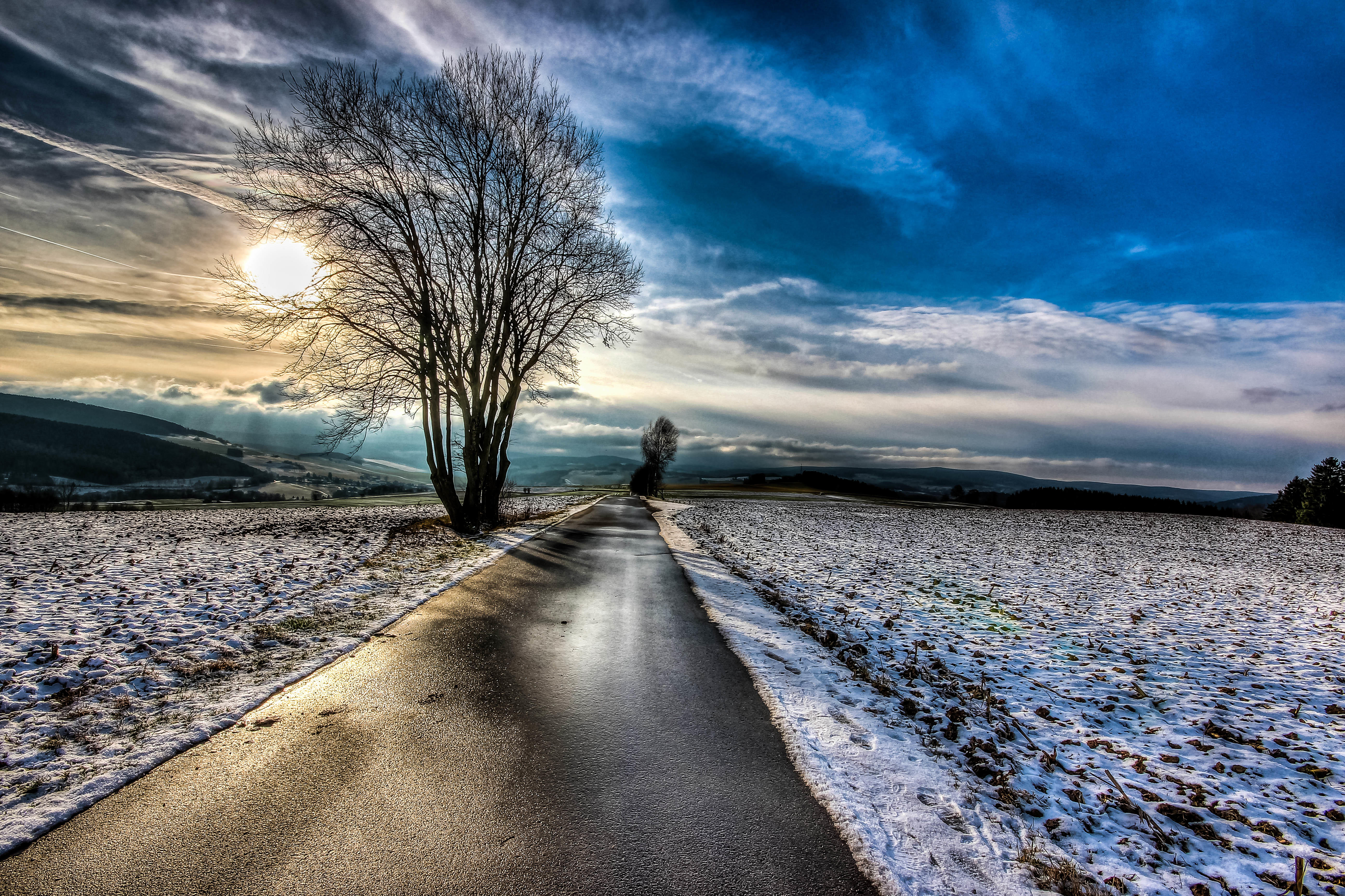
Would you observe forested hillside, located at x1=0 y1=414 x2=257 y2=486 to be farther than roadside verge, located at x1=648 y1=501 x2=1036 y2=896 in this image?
Yes

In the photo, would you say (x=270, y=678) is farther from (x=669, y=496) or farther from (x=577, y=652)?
(x=669, y=496)

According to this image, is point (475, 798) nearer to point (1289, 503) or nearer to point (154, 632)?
point (154, 632)

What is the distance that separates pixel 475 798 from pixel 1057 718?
5664mm

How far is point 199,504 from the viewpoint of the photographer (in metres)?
41.3

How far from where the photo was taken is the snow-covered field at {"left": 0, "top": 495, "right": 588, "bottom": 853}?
3.67 m

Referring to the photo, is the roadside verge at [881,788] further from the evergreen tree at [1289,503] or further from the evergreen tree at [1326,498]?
the evergreen tree at [1289,503]

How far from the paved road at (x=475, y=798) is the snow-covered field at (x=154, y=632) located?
0.43 meters

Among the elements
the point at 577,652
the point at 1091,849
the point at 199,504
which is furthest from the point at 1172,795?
the point at 199,504

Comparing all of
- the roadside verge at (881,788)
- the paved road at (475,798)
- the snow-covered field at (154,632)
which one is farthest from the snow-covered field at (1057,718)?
the snow-covered field at (154,632)

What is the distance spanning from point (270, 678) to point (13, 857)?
2.53 metres

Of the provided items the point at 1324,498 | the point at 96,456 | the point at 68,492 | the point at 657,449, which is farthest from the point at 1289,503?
the point at 96,456

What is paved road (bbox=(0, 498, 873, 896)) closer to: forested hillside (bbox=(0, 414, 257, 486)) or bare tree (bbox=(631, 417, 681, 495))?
bare tree (bbox=(631, 417, 681, 495))

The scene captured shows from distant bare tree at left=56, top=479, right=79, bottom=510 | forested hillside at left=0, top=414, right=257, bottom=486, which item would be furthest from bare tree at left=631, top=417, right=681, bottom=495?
forested hillside at left=0, top=414, right=257, bottom=486

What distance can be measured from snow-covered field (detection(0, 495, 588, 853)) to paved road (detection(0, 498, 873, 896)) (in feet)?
1.41
